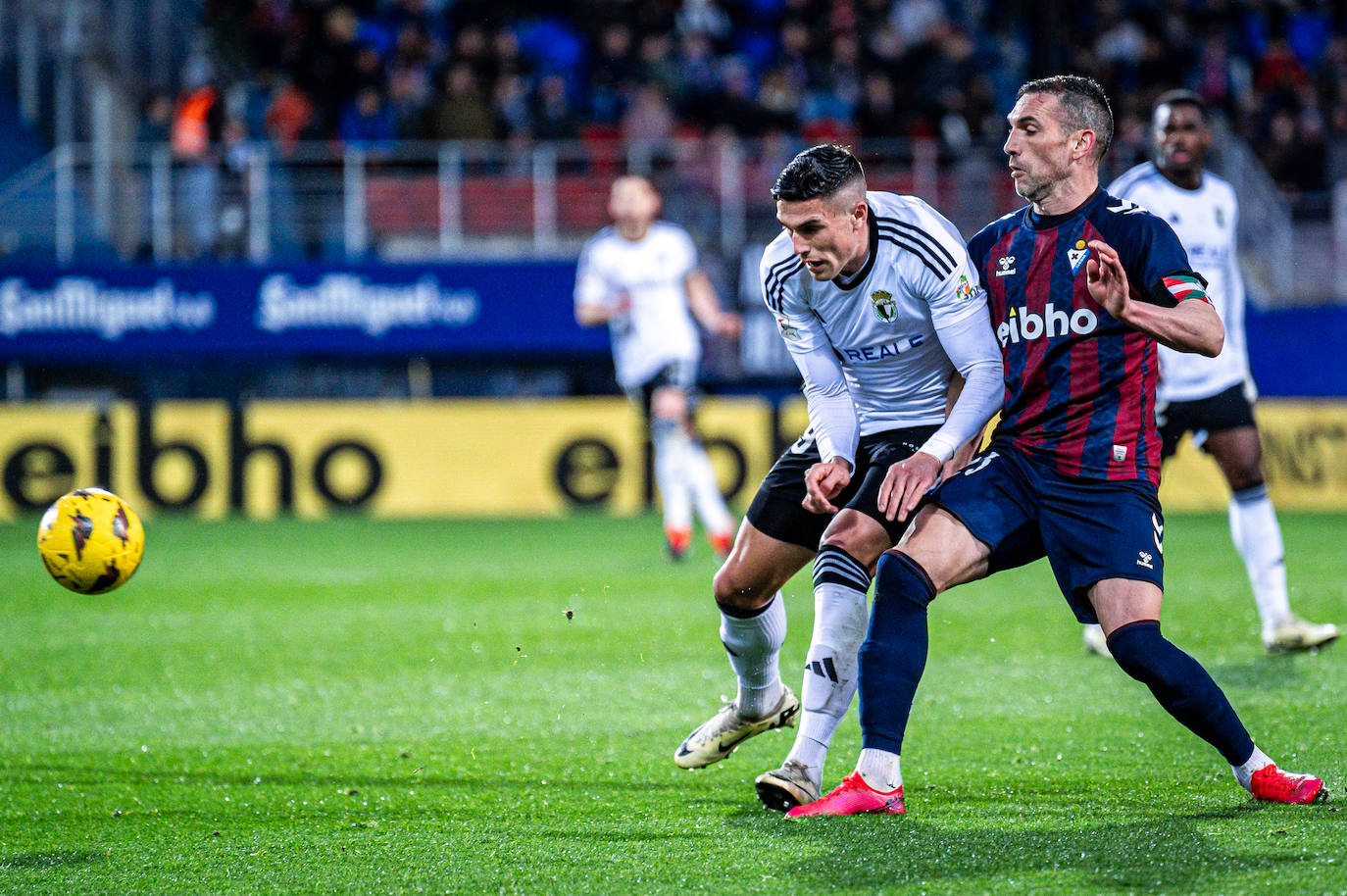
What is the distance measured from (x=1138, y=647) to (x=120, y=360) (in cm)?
1459

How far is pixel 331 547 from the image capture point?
40.4 feet

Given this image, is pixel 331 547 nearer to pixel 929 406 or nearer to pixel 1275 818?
pixel 929 406

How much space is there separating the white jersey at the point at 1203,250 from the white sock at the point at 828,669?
297 centimetres

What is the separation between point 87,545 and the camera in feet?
16.6

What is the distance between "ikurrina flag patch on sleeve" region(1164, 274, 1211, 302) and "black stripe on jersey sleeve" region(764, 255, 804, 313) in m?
1.01

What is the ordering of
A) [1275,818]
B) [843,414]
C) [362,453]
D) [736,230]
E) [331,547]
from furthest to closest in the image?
1. [736,230]
2. [362,453]
3. [331,547]
4. [843,414]
5. [1275,818]

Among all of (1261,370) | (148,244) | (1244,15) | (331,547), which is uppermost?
(1244,15)

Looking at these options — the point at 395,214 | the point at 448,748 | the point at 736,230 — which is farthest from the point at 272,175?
the point at 448,748

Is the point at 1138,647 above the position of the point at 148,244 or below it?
below

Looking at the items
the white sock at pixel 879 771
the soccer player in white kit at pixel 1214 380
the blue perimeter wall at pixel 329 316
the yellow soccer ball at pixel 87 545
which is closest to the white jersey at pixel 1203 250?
the soccer player in white kit at pixel 1214 380

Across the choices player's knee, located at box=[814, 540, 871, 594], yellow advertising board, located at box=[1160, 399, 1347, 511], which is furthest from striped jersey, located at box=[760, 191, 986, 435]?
yellow advertising board, located at box=[1160, 399, 1347, 511]

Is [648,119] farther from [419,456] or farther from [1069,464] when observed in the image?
[1069,464]

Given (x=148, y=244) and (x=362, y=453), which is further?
(x=148, y=244)

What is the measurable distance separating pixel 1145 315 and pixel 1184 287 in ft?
0.64
